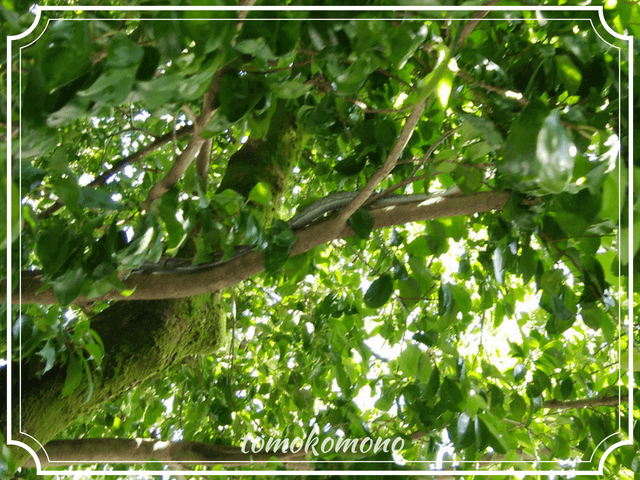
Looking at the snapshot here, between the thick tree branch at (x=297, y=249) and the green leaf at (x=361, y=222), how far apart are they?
0.02 metres

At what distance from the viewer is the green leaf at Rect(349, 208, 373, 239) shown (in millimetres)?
754

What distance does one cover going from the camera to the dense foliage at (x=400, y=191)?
0.46 meters

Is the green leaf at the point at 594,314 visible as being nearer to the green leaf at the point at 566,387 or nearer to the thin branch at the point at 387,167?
the green leaf at the point at 566,387

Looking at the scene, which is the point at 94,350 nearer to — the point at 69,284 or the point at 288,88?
the point at 69,284

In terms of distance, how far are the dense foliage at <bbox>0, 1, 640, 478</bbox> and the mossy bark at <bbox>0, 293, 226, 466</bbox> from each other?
0.11ft

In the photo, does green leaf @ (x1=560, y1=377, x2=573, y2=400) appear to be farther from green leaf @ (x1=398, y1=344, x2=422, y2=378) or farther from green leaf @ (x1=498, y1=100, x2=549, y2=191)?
green leaf @ (x1=498, y1=100, x2=549, y2=191)

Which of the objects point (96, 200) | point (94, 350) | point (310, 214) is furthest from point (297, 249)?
point (94, 350)

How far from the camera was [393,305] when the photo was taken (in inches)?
41.6

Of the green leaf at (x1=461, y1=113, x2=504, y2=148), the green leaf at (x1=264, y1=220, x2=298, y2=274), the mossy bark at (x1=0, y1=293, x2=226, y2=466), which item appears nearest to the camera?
the green leaf at (x1=461, y1=113, x2=504, y2=148)

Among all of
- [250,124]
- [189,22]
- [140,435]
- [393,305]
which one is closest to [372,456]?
[393,305]

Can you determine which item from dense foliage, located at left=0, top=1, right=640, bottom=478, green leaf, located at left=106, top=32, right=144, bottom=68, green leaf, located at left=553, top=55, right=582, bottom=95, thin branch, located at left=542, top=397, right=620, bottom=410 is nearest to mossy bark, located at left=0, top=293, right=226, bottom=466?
dense foliage, located at left=0, top=1, right=640, bottom=478

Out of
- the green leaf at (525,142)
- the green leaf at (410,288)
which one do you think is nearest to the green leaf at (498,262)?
the green leaf at (410,288)

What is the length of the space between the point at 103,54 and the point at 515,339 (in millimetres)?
823

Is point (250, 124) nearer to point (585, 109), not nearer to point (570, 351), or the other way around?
point (585, 109)
